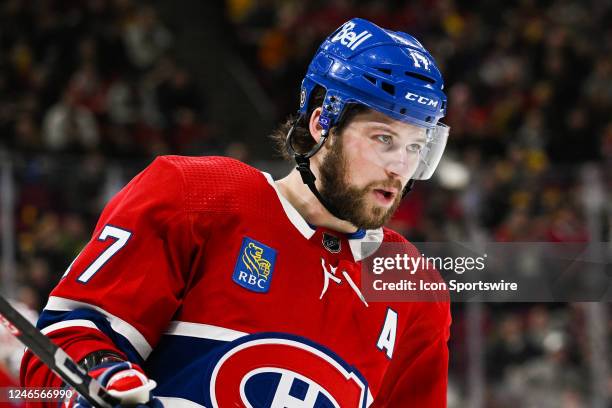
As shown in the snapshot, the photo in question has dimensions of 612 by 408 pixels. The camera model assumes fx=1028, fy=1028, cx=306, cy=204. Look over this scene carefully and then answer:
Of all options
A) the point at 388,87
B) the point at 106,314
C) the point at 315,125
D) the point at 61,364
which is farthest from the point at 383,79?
the point at 61,364

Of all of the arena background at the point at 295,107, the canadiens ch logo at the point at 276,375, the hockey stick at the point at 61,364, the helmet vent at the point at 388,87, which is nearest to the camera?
the hockey stick at the point at 61,364

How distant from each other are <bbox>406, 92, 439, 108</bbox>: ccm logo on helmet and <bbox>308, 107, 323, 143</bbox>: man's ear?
0.23m

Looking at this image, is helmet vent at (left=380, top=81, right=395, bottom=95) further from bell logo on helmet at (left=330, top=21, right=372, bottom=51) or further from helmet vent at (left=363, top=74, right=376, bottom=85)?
bell logo on helmet at (left=330, top=21, right=372, bottom=51)

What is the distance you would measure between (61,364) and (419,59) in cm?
104

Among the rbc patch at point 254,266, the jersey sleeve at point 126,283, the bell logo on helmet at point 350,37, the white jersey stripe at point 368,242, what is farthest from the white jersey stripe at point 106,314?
the bell logo on helmet at point 350,37

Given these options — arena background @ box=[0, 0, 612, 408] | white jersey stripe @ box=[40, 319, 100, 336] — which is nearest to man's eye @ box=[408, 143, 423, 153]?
white jersey stripe @ box=[40, 319, 100, 336]

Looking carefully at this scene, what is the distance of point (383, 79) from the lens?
223 centimetres

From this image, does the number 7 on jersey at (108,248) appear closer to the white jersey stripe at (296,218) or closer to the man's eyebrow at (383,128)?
the white jersey stripe at (296,218)

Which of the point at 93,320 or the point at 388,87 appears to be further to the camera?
the point at 388,87

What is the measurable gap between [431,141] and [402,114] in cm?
13

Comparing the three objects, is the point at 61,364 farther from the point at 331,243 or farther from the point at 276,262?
the point at 331,243

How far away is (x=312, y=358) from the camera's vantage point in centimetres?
215

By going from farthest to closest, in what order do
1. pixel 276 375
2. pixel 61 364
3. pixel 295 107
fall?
pixel 295 107 → pixel 276 375 → pixel 61 364

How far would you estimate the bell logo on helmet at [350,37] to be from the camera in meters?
2.32
